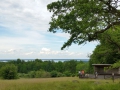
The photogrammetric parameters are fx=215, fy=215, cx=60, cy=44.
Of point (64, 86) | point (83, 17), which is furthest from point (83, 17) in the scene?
point (64, 86)

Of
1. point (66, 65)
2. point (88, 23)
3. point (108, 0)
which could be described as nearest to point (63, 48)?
point (88, 23)

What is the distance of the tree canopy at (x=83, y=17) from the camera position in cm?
910

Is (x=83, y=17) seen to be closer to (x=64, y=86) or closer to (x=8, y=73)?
(x=64, y=86)

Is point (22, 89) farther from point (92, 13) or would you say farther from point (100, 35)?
point (92, 13)

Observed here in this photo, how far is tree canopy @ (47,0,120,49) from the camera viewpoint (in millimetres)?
9102

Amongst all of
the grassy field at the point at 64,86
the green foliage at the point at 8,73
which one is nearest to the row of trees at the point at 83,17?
the grassy field at the point at 64,86

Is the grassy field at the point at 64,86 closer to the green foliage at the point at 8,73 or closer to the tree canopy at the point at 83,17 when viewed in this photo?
the tree canopy at the point at 83,17

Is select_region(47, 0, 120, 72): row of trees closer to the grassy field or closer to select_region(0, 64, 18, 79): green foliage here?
the grassy field

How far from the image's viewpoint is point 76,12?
9.07 metres

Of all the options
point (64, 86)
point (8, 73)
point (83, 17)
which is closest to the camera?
point (83, 17)

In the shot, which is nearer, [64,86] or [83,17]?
[83,17]

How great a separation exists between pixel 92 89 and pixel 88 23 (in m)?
4.38

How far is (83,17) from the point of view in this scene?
9281 mm

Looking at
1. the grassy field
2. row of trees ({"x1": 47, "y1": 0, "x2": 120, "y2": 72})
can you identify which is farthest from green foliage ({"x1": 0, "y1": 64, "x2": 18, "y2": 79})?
row of trees ({"x1": 47, "y1": 0, "x2": 120, "y2": 72})
